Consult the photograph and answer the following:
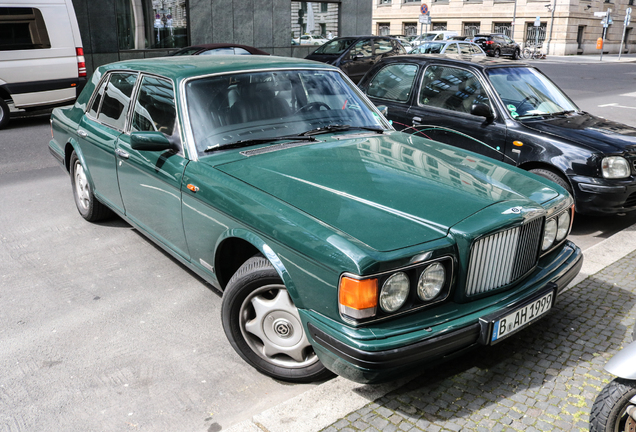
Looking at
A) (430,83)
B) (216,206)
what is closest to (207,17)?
(430,83)

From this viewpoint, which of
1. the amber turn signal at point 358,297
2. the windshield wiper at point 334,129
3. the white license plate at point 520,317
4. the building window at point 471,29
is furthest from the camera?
the building window at point 471,29

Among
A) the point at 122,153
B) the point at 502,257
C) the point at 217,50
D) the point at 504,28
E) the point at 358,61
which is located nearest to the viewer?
the point at 502,257

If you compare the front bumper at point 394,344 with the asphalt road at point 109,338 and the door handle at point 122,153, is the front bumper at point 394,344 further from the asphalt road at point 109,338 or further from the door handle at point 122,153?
the door handle at point 122,153

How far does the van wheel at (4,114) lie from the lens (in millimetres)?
11094

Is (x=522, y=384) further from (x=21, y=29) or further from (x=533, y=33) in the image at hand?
(x=533, y=33)

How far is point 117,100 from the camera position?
477 centimetres

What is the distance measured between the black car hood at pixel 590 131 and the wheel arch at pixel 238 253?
375cm

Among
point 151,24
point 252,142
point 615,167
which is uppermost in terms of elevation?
point 151,24

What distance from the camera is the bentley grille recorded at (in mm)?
2816

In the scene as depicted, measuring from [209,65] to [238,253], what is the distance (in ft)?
4.92

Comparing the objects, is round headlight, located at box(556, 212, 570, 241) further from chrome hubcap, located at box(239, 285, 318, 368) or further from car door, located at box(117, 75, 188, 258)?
car door, located at box(117, 75, 188, 258)

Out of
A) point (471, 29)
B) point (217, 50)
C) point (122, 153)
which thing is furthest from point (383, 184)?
point (471, 29)

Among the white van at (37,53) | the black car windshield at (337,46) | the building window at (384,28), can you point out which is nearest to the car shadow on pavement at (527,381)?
the white van at (37,53)

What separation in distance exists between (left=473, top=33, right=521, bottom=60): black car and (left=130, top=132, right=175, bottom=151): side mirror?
1335 inches
